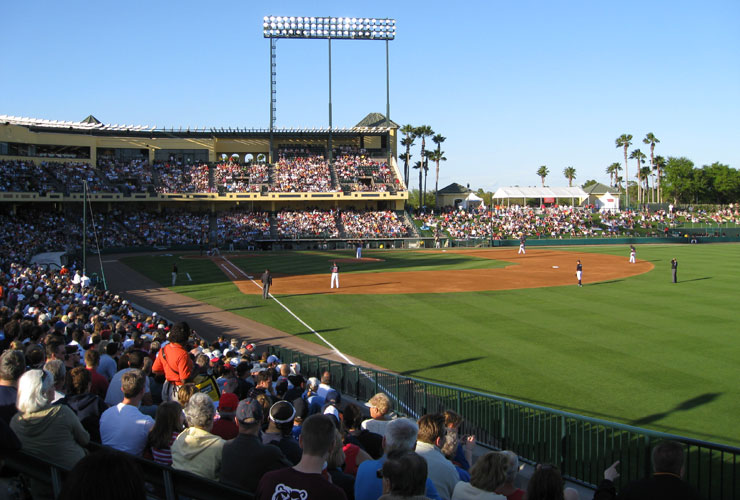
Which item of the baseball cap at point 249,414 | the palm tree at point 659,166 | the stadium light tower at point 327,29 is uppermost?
the stadium light tower at point 327,29

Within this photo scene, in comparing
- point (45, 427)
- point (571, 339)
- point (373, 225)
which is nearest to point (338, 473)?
point (45, 427)

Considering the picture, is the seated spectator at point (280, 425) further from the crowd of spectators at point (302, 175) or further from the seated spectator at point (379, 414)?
the crowd of spectators at point (302, 175)

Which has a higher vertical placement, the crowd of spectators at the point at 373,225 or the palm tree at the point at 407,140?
the palm tree at the point at 407,140

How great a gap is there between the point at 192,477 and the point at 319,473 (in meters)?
0.77

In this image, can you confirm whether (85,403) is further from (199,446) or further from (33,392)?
(199,446)

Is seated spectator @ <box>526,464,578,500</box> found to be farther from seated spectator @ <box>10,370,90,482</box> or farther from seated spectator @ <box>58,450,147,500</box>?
seated spectator @ <box>10,370,90,482</box>

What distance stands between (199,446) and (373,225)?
2458 inches

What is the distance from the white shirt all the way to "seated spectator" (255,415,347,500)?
2092 millimetres

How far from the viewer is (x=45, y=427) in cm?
467

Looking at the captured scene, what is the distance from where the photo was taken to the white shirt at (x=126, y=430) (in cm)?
523

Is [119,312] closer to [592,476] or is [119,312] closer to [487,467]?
[592,476]

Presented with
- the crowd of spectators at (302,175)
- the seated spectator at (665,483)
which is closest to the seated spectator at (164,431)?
the seated spectator at (665,483)

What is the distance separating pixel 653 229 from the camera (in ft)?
240

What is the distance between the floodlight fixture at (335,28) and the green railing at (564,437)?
6438 centimetres
